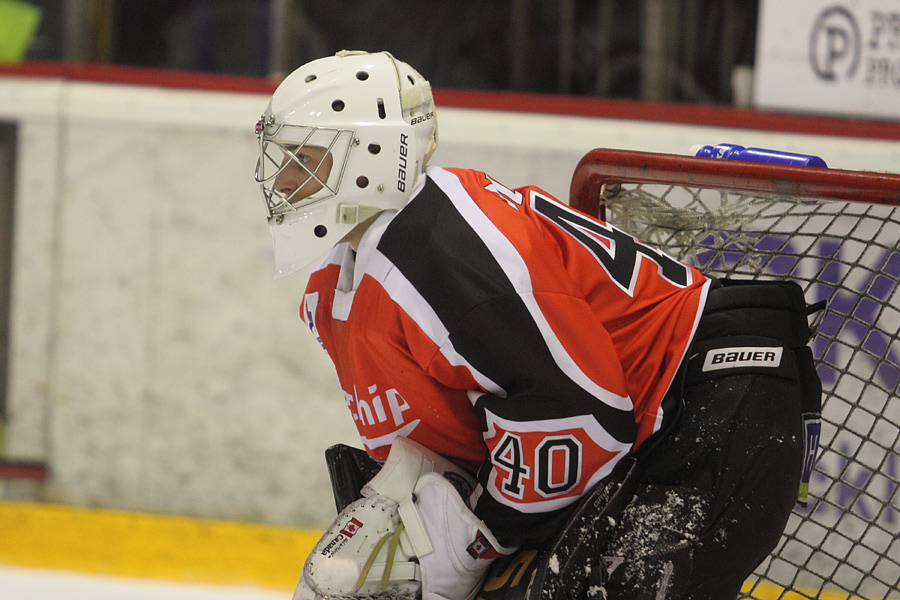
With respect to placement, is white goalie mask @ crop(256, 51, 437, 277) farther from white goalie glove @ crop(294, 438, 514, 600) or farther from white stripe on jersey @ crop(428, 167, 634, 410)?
white goalie glove @ crop(294, 438, 514, 600)

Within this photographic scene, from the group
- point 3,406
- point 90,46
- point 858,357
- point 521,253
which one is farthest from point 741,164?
point 90,46

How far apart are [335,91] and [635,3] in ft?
9.82

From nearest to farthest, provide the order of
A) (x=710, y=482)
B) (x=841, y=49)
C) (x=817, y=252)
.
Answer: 1. (x=710, y=482)
2. (x=817, y=252)
3. (x=841, y=49)

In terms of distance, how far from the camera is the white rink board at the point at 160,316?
2844mm

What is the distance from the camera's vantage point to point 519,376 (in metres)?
1.26

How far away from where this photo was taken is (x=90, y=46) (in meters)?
3.45

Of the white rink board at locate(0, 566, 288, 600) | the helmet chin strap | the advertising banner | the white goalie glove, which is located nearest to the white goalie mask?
the helmet chin strap

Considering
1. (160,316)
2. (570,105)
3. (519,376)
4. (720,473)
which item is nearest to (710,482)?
(720,473)

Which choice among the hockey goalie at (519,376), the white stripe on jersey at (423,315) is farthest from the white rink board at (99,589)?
the white stripe on jersey at (423,315)

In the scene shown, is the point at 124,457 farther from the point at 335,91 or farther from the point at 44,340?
the point at 335,91

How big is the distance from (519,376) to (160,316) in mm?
1927

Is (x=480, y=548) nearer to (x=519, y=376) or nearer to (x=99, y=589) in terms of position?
(x=519, y=376)

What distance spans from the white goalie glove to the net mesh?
1.97ft

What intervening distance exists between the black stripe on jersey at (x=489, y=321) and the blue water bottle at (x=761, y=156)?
536 millimetres
